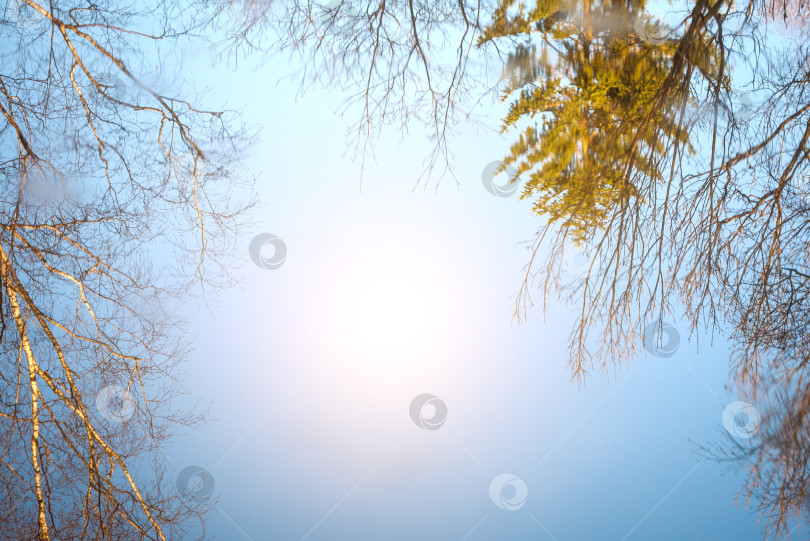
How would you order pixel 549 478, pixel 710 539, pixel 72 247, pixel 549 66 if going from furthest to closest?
pixel 549 478 < pixel 710 539 < pixel 549 66 < pixel 72 247

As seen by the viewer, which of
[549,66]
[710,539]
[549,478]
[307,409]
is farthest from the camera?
[307,409]

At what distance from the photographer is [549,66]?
344 cm

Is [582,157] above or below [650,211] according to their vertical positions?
above

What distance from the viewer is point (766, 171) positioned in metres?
3.08

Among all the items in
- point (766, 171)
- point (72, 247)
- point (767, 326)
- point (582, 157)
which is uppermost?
point (72, 247)

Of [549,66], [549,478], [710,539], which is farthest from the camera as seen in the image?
[549,478]

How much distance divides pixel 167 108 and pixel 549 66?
2.24m

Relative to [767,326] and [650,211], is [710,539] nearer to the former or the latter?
[767,326]

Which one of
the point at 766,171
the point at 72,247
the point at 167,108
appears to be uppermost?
the point at 167,108

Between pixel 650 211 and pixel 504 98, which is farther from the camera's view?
pixel 504 98

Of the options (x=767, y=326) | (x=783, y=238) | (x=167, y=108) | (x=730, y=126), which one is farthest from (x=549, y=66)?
(x=167, y=108)

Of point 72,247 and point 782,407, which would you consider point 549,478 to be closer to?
point 782,407

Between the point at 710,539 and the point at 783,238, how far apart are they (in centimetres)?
582

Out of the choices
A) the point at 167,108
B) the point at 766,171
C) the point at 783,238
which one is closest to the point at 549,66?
the point at 766,171
